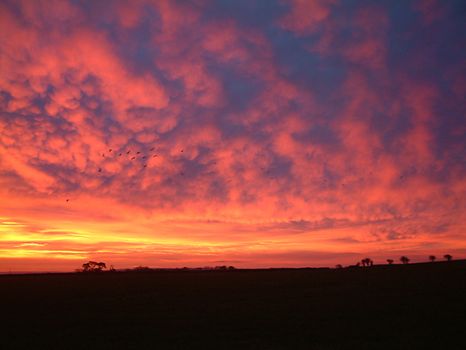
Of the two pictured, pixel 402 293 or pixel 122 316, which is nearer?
pixel 122 316

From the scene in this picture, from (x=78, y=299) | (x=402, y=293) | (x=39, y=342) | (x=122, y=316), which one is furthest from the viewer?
(x=78, y=299)

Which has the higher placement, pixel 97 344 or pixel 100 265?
pixel 100 265

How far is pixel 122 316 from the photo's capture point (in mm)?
27203

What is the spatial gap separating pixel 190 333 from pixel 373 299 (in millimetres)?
17605

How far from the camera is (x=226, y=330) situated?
Result: 21.8m

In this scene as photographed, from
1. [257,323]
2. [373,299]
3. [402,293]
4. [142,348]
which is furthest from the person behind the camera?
[402,293]

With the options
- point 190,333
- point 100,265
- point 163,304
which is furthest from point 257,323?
point 100,265

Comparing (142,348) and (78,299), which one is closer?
(142,348)

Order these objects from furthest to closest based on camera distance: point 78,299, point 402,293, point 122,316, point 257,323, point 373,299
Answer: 1. point 78,299
2. point 402,293
3. point 373,299
4. point 122,316
5. point 257,323

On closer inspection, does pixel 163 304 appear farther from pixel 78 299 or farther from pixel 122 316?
pixel 78 299

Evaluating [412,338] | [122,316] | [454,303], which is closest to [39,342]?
[122,316]

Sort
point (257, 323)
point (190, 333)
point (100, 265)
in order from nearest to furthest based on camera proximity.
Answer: point (190, 333), point (257, 323), point (100, 265)

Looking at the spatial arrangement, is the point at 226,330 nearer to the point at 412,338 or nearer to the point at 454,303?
the point at 412,338

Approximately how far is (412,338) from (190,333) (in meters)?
11.4
